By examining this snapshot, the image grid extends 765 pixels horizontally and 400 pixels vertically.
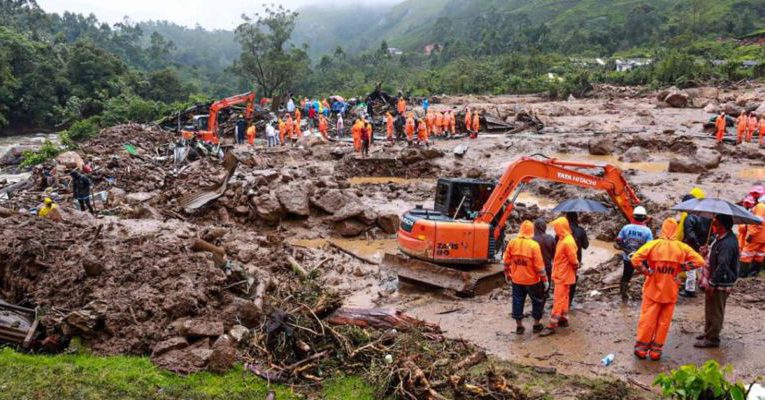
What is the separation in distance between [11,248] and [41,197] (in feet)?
27.2

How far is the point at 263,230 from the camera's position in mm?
14891

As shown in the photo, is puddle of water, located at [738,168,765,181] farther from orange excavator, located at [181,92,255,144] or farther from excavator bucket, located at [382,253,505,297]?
orange excavator, located at [181,92,255,144]

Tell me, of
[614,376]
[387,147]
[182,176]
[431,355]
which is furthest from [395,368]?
[387,147]

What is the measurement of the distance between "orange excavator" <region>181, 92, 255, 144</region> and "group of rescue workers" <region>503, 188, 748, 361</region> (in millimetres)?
20076

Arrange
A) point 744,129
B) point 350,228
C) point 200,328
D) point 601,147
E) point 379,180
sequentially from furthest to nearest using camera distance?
point 601,147 → point 744,129 → point 379,180 → point 350,228 → point 200,328

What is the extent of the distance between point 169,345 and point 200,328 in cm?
45

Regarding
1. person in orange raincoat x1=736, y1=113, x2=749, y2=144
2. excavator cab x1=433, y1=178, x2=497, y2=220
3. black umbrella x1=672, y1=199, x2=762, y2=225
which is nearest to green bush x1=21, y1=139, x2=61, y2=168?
excavator cab x1=433, y1=178, x2=497, y2=220

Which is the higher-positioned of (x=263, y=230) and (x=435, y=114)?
(x=435, y=114)

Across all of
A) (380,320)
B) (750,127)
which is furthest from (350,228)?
(750,127)

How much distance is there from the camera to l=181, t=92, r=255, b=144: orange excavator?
26102mm

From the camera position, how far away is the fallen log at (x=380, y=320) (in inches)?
309

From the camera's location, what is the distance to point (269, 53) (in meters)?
46.3

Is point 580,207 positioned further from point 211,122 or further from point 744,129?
point 211,122

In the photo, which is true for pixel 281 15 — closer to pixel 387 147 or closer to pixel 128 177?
pixel 387 147
